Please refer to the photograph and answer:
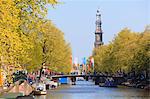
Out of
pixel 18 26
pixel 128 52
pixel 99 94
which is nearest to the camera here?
pixel 18 26

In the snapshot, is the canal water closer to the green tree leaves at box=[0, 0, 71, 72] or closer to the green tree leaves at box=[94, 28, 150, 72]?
the green tree leaves at box=[94, 28, 150, 72]

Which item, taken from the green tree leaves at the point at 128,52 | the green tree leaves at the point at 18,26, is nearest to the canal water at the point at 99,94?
the green tree leaves at the point at 128,52

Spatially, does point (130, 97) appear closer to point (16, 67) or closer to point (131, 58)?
point (131, 58)

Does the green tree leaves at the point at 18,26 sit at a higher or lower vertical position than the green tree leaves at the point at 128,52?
lower

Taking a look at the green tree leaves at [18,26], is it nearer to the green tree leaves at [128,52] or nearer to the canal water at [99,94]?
the canal water at [99,94]

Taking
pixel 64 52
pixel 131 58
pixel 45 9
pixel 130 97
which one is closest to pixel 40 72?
pixel 64 52

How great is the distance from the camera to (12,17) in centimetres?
2408

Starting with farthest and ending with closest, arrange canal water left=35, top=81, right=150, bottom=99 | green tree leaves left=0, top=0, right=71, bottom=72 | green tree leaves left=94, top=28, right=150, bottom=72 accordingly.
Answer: green tree leaves left=94, top=28, right=150, bottom=72, canal water left=35, top=81, right=150, bottom=99, green tree leaves left=0, top=0, right=71, bottom=72

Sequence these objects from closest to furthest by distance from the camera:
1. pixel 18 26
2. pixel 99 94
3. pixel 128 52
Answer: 1. pixel 18 26
2. pixel 99 94
3. pixel 128 52

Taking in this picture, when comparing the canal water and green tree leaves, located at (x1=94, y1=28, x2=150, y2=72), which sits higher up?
green tree leaves, located at (x1=94, y1=28, x2=150, y2=72)

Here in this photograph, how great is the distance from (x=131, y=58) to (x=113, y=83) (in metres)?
19.5

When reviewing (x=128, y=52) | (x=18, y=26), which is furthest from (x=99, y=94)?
(x=18, y=26)

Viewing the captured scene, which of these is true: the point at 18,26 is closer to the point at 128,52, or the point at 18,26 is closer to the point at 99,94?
the point at 99,94

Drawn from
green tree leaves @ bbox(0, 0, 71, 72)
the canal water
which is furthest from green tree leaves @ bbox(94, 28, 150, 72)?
green tree leaves @ bbox(0, 0, 71, 72)
